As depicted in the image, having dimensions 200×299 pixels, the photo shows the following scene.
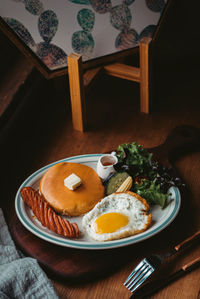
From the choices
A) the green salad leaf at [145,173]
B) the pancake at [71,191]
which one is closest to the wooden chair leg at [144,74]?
the green salad leaf at [145,173]

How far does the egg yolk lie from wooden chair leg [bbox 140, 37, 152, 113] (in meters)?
1.00

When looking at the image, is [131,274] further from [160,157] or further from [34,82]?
[34,82]

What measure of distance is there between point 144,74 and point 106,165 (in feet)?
2.26

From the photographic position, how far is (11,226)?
1.67 m

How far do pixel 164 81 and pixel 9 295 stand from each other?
1819 millimetres

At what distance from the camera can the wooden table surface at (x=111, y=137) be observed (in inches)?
59.1

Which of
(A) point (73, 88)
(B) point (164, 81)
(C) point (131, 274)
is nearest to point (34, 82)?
(A) point (73, 88)

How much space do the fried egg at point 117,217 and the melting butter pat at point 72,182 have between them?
140mm

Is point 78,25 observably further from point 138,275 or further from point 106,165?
point 138,275

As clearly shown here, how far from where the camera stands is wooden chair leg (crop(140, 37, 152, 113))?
2.20m

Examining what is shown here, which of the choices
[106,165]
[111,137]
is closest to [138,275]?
[106,165]

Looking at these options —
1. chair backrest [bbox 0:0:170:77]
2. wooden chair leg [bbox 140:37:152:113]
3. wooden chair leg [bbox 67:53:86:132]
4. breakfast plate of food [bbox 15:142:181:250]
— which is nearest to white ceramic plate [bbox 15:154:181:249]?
breakfast plate of food [bbox 15:142:181:250]

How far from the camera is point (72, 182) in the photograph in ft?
5.59

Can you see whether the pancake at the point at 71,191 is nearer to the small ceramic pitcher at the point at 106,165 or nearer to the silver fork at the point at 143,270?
the small ceramic pitcher at the point at 106,165
